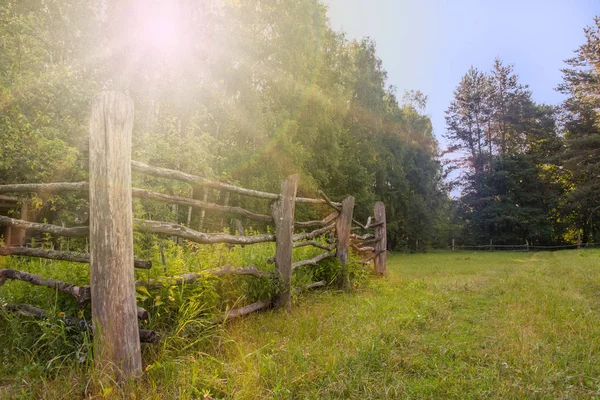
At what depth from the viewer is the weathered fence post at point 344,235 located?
6.48m

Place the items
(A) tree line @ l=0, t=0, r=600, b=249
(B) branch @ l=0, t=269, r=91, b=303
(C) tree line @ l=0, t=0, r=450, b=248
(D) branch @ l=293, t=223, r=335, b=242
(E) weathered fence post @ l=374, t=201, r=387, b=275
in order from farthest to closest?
(C) tree line @ l=0, t=0, r=450, b=248, (A) tree line @ l=0, t=0, r=600, b=249, (E) weathered fence post @ l=374, t=201, r=387, b=275, (D) branch @ l=293, t=223, r=335, b=242, (B) branch @ l=0, t=269, r=91, b=303

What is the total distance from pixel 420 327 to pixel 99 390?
3.14m

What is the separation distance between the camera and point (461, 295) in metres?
6.24

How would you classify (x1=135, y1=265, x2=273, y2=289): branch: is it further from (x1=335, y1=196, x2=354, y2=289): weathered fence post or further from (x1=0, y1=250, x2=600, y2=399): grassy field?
(x1=335, y1=196, x2=354, y2=289): weathered fence post

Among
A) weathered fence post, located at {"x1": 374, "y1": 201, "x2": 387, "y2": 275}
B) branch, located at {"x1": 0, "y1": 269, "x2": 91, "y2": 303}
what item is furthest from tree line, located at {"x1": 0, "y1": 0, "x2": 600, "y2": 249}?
weathered fence post, located at {"x1": 374, "y1": 201, "x2": 387, "y2": 275}

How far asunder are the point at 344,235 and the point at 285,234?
2412 millimetres

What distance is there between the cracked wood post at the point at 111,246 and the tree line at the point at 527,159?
31.7 metres

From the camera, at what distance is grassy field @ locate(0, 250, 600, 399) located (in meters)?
2.39

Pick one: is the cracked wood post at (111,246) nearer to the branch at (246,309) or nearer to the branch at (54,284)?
the branch at (54,284)

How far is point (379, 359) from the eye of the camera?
2984 millimetres

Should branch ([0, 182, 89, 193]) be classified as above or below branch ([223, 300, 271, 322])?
above

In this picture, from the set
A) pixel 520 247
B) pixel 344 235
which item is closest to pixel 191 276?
pixel 344 235

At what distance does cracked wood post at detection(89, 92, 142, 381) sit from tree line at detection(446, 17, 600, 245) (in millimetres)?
31724

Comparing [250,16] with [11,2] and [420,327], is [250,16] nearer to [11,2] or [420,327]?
[11,2]
